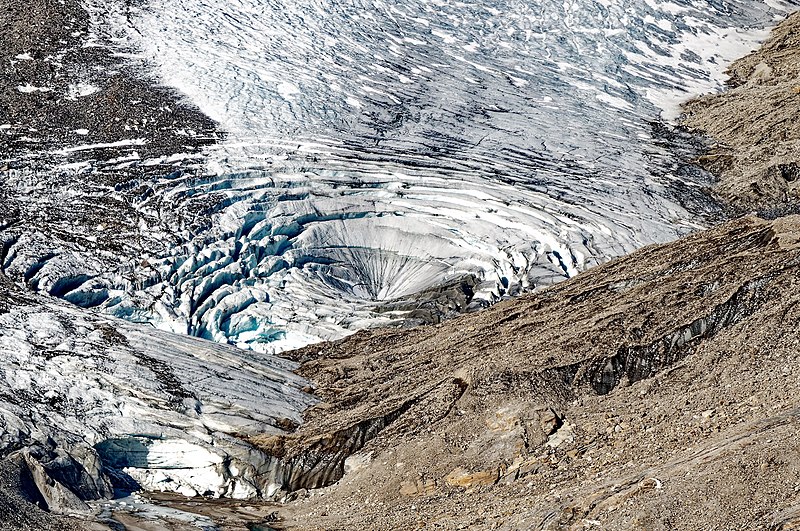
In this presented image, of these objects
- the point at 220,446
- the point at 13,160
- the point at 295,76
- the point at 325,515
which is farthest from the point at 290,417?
the point at 295,76

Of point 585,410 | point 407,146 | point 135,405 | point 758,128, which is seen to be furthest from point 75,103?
point 758,128

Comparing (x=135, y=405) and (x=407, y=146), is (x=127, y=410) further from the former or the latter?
(x=407, y=146)

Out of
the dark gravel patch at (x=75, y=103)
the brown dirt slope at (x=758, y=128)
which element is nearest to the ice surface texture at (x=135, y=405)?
the dark gravel patch at (x=75, y=103)

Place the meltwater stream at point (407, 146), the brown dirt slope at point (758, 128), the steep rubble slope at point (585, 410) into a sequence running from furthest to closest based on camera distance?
the brown dirt slope at point (758, 128) < the meltwater stream at point (407, 146) < the steep rubble slope at point (585, 410)

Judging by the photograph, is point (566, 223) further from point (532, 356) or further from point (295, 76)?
point (295, 76)

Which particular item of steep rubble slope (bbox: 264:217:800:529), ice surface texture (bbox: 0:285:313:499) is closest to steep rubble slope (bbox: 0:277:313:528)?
ice surface texture (bbox: 0:285:313:499)

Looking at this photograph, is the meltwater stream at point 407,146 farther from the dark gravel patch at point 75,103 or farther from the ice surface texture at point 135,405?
the ice surface texture at point 135,405
